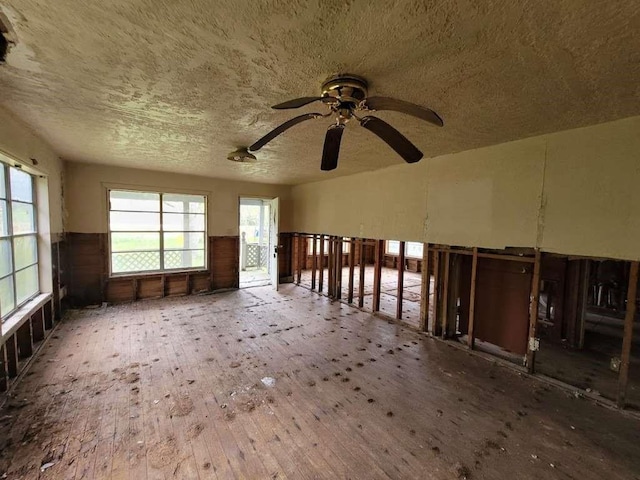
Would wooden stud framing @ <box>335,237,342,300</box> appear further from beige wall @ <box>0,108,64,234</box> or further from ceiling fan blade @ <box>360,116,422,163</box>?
beige wall @ <box>0,108,64,234</box>

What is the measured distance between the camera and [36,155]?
3303 mm

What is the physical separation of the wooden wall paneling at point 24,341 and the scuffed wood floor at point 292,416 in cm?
23

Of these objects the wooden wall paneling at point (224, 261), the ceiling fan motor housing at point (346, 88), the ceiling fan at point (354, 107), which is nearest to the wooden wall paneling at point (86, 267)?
the wooden wall paneling at point (224, 261)

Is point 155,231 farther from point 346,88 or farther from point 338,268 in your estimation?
point 346,88

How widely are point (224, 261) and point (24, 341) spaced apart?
3.47 m

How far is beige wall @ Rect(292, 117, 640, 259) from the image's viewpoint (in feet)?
7.75

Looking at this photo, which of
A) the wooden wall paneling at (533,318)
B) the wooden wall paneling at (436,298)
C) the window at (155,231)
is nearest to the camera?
the wooden wall paneling at (533,318)

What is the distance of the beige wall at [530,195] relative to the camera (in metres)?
2.36

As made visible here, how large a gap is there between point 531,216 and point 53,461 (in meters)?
4.38

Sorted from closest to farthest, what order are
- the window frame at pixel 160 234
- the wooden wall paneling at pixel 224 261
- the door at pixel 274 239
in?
the window frame at pixel 160 234, the wooden wall paneling at pixel 224 261, the door at pixel 274 239

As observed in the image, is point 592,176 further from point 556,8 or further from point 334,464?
point 334,464

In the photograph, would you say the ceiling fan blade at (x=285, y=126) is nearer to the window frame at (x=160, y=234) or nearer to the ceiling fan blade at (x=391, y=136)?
the ceiling fan blade at (x=391, y=136)

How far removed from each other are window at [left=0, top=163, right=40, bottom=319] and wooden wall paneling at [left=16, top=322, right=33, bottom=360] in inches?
8.8

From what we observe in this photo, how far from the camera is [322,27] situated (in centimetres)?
133
